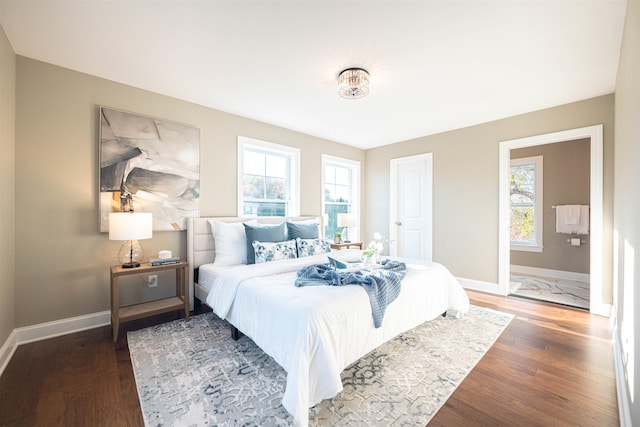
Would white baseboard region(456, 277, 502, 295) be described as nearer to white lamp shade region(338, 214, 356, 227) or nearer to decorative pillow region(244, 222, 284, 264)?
white lamp shade region(338, 214, 356, 227)


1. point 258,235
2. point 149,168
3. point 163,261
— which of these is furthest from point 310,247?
point 149,168

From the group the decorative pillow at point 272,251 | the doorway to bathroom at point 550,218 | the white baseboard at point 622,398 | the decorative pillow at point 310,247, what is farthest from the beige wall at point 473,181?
the decorative pillow at point 272,251

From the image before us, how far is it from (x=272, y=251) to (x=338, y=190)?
260cm

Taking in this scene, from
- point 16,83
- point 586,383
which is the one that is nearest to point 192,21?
point 16,83

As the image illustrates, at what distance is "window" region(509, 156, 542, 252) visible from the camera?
513 centimetres

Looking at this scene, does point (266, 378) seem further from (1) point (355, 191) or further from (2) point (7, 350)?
(1) point (355, 191)

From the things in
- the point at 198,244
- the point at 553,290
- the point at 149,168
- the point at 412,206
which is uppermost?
the point at 149,168

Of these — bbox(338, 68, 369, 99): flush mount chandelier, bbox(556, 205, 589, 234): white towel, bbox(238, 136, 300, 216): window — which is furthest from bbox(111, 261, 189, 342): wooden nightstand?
bbox(556, 205, 589, 234): white towel

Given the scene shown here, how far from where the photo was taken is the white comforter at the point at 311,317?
1.52 meters

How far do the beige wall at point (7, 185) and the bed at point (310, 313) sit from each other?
1.49 metres

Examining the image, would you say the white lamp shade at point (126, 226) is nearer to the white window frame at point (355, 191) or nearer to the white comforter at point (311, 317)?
the white comforter at point (311, 317)

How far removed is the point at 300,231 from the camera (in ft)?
11.9

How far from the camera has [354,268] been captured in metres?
2.54

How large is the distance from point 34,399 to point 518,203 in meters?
7.13
